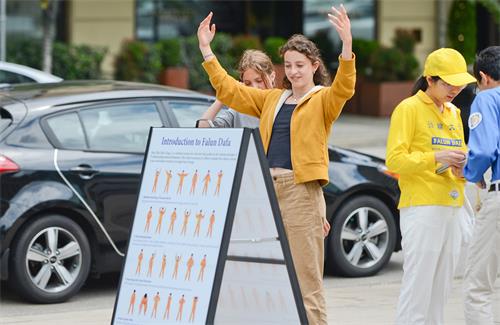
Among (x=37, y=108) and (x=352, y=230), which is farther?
(x=352, y=230)

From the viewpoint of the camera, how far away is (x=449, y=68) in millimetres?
6121

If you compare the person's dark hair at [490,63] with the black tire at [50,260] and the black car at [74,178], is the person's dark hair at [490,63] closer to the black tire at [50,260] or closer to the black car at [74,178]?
the black car at [74,178]

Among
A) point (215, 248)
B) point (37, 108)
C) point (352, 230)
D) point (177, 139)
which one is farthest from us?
point (352, 230)

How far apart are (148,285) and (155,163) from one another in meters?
0.63

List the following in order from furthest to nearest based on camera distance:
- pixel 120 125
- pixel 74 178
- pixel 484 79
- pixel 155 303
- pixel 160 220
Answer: pixel 120 125 < pixel 74 178 < pixel 484 79 < pixel 160 220 < pixel 155 303

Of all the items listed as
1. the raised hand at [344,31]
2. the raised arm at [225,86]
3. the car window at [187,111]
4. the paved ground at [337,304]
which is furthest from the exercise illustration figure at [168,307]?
the car window at [187,111]

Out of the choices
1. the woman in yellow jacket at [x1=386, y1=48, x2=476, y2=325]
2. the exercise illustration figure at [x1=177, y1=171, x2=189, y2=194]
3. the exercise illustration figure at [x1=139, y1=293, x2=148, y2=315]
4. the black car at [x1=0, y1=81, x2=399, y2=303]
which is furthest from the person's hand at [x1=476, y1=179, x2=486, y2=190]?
the black car at [x1=0, y1=81, x2=399, y2=303]

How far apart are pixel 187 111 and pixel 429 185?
348cm

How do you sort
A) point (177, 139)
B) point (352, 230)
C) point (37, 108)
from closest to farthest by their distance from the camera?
1. point (177, 139)
2. point (37, 108)
3. point (352, 230)

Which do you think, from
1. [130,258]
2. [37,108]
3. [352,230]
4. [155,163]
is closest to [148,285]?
[130,258]

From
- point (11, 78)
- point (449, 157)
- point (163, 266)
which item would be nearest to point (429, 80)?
point (449, 157)

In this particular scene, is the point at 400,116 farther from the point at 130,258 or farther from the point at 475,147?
the point at 130,258

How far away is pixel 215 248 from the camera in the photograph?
5609 millimetres

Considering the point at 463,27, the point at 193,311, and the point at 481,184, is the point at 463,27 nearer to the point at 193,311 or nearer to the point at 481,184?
the point at 481,184
